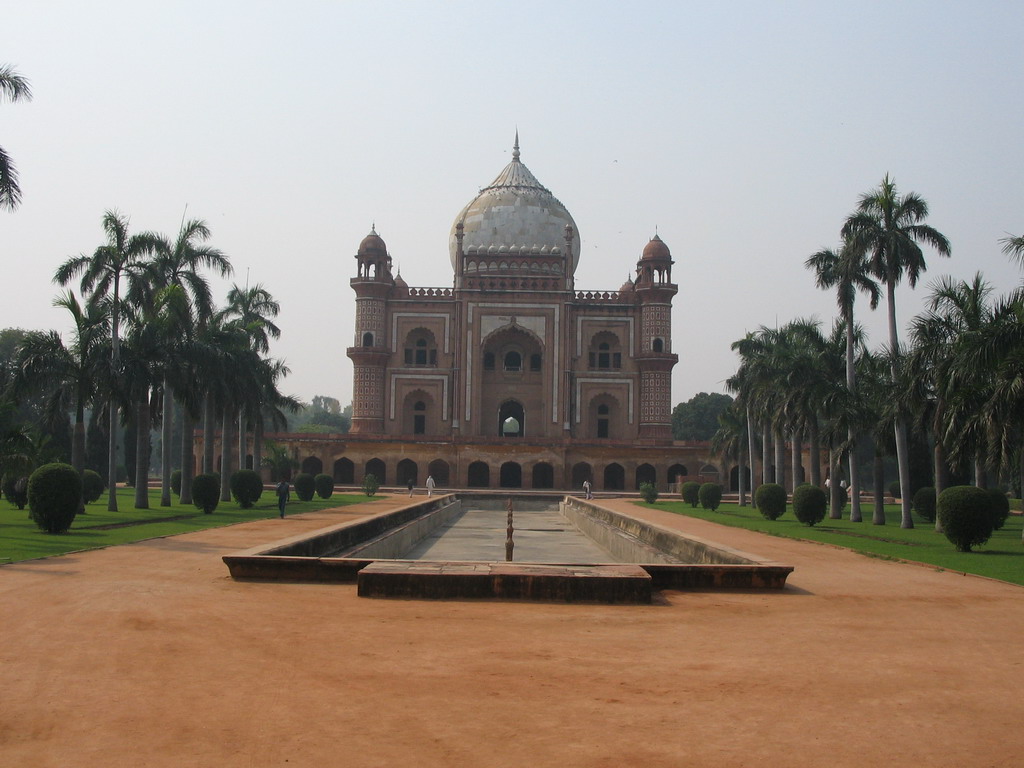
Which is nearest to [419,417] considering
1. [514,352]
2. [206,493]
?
[514,352]

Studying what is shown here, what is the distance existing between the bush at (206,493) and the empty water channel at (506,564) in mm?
4645

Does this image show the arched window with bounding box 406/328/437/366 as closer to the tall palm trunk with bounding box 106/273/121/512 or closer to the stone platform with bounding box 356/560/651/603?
the tall palm trunk with bounding box 106/273/121/512

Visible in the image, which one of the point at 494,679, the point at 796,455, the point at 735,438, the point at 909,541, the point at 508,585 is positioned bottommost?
the point at 909,541

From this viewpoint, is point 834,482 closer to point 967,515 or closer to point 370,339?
point 967,515

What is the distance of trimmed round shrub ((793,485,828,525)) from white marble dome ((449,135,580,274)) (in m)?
31.2

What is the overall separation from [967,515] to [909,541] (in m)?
2.73

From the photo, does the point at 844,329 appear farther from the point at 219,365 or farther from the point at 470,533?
the point at 219,365

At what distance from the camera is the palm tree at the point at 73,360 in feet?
68.6

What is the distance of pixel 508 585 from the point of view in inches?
352

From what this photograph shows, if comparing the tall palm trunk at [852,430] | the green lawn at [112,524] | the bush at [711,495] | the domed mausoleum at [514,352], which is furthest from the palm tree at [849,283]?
the domed mausoleum at [514,352]

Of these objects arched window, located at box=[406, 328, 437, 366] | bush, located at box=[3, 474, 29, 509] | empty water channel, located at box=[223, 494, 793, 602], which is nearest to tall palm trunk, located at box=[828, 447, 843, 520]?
empty water channel, located at box=[223, 494, 793, 602]

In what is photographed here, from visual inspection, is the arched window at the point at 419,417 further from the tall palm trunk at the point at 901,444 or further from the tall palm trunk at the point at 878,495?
the tall palm trunk at the point at 901,444

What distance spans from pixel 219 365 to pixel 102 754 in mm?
21350

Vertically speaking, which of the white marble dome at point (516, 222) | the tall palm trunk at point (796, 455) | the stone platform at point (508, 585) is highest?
the white marble dome at point (516, 222)
